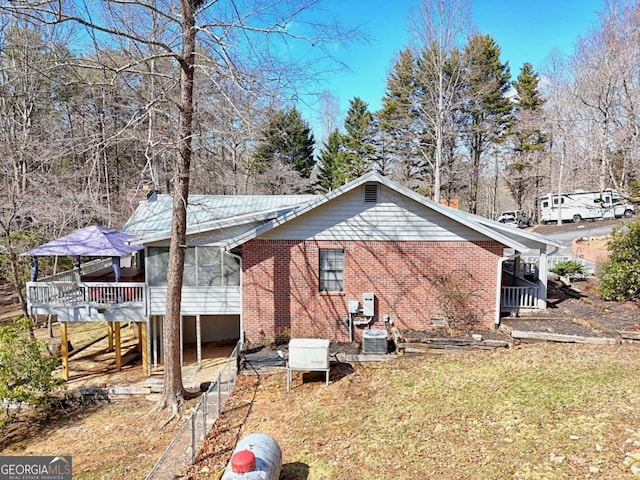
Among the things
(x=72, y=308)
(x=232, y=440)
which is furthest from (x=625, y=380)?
(x=72, y=308)

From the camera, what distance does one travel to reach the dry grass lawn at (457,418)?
5.95m

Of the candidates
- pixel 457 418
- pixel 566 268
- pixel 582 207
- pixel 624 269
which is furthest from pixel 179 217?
pixel 582 207

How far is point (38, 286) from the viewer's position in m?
12.4

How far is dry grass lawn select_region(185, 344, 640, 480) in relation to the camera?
19.5 ft

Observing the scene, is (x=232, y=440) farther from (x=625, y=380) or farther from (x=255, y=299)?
(x=625, y=380)

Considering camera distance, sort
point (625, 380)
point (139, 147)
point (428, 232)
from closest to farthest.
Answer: point (625, 380)
point (139, 147)
point (428, 232)

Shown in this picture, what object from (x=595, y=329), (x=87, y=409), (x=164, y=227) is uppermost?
(x=164, y=227)

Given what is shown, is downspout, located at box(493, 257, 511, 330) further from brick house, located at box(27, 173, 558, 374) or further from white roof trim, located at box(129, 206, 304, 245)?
white roof trim, located at box(129, 206, 304, 245)

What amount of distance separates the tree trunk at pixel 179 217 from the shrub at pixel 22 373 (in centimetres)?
338

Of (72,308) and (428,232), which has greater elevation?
(428,232)

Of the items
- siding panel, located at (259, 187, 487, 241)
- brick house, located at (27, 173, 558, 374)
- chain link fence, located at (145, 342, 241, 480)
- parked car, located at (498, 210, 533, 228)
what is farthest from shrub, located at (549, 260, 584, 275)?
parked car, located at (498, 210, 533, 228)

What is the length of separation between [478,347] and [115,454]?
9.12 m

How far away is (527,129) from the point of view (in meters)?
32.6

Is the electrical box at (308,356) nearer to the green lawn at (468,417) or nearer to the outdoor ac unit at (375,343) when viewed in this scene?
the green lawn at (468,417)
